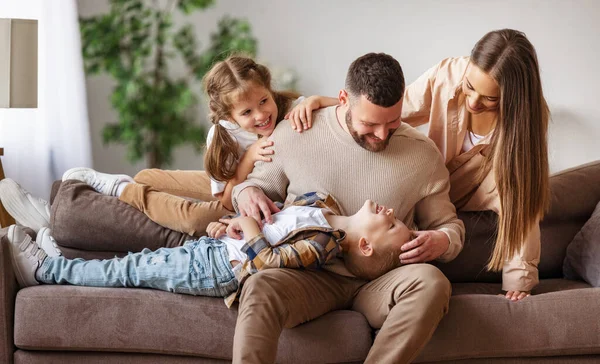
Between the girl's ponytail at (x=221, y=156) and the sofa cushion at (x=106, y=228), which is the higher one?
the girl's ponytail at (x=221, y=156)

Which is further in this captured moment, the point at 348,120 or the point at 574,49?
the point at 574,49

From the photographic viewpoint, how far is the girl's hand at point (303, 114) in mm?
2498

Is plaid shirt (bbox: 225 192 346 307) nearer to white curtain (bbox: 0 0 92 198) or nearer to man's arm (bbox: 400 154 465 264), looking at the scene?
Answer: man's arm (bbox: 400 154 465 264)

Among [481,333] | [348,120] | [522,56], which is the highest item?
[522,56]

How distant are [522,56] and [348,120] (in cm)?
56

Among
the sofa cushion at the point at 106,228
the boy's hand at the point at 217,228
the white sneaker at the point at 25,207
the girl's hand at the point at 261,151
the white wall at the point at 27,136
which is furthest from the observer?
the white wall at the point at 27,136

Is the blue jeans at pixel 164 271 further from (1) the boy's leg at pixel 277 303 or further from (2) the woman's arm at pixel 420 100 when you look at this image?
(2) the woman's arm at pixel 420 100

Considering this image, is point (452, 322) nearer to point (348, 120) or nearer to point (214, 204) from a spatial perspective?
point (348, 120)

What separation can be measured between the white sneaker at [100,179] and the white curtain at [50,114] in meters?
1.40

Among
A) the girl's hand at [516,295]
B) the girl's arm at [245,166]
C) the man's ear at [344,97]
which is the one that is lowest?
the girl's hand at [516,295]

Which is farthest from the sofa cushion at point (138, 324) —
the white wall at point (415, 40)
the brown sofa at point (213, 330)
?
the white wall at point (415, 40)

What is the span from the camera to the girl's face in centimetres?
253

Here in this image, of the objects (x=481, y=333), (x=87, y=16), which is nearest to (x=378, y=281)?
(x=481, y=333)

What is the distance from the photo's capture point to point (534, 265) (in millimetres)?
2445
